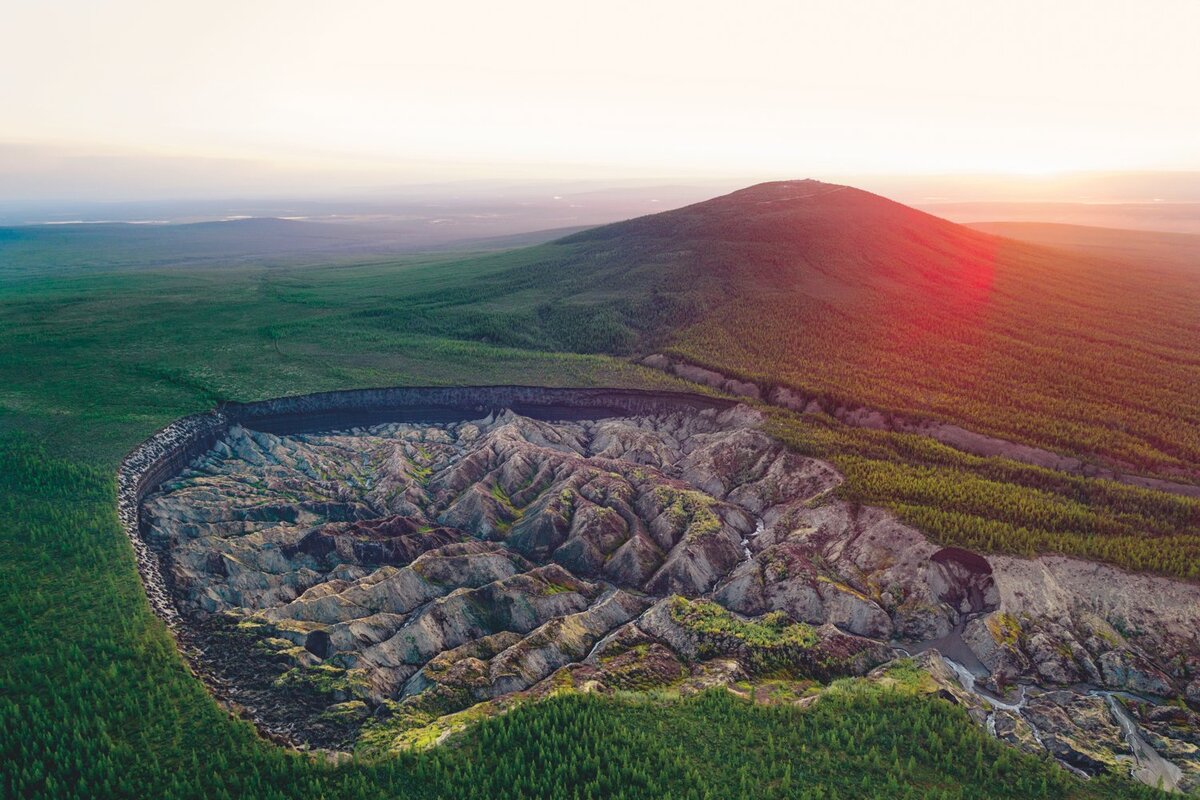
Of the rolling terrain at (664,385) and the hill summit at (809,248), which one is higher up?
the hill summit at (809,248)

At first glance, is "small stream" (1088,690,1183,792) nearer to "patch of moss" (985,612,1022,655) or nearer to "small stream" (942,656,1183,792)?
"small stream" (942,656,1183,792)

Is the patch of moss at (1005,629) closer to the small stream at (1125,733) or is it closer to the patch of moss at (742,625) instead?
the small stream at (1125,733)

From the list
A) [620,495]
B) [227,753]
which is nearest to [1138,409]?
[620,495]

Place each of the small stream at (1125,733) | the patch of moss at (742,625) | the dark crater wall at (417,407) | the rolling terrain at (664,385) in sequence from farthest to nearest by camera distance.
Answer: the dark crater wall at (417,407), the patch of moss at (742,625), the small stream at (1125,733), the rolling terrain at (664,385)

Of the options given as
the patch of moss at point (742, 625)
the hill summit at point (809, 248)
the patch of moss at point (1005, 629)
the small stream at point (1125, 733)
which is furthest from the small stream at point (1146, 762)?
the hill summit at point (809, 248)

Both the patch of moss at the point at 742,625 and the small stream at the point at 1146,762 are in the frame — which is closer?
the small stream at the point at 1146,762

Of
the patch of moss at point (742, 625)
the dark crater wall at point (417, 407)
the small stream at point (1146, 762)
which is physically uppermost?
the dark crater wall at point (417, 407)

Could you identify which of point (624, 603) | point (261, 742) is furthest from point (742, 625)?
point (261, 742)

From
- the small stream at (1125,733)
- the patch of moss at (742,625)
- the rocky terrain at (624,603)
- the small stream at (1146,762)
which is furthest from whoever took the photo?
the patch of moss at (742,625)
